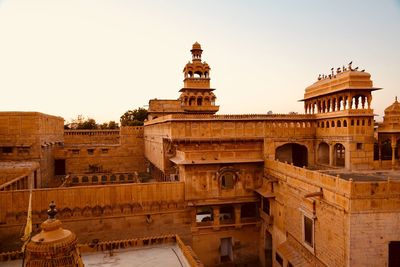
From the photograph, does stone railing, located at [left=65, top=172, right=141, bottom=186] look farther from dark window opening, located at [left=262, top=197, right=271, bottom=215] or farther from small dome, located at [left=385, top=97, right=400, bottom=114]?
small dome, located at [left=385, top=97, right=400, bottom=114]

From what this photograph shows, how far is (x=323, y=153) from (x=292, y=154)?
9.56 ft

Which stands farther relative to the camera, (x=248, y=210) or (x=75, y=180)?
(x=75, y=180)

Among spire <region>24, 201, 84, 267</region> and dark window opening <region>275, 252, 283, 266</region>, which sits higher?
spire <region>24, 201, 84, 267</region>

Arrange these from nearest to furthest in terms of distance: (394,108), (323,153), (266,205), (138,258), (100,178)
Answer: (138,258) → (394,108) → (266,205) → (323,153) → (100,178)

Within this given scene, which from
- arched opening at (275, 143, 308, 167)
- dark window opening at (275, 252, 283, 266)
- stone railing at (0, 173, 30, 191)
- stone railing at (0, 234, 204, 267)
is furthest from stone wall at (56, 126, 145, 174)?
stone railing at (0, 234, 204, 267)

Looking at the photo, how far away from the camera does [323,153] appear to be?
1072 inches

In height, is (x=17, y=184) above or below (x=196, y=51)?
below

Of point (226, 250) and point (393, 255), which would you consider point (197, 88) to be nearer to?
point (226, 250)

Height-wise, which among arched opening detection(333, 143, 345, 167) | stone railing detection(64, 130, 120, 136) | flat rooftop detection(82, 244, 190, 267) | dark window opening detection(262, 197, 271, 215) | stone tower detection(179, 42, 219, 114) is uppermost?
stone tower detection(179, 42, 219, 114)

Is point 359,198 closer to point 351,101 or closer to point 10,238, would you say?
point 351,101

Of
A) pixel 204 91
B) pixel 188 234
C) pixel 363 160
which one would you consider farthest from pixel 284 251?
pixel 204 91

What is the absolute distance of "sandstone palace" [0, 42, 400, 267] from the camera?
567 inches

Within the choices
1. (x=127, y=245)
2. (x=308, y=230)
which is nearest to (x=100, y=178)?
(x=127, y=245)

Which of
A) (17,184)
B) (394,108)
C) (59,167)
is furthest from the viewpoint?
(59,167)
